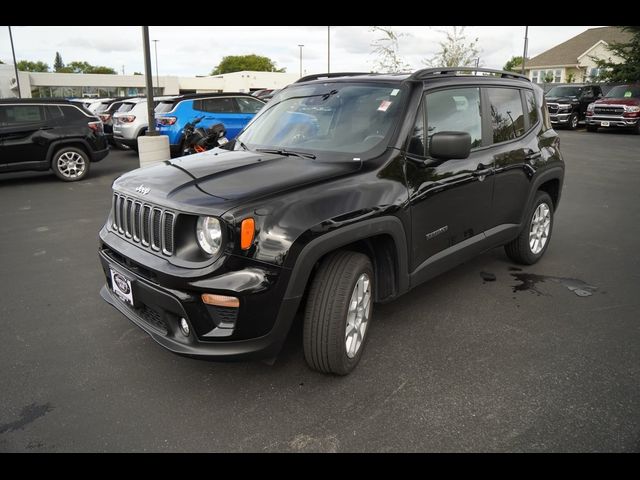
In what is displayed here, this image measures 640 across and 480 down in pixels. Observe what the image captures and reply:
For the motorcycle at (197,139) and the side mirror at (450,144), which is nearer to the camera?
the side mirror at (450,144)

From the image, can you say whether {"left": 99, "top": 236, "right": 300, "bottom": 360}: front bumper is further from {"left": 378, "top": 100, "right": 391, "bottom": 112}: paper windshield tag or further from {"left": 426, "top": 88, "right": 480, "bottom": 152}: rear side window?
{"left": 426, "top": 88, "right": 480, "bottom": 152}: rear side window

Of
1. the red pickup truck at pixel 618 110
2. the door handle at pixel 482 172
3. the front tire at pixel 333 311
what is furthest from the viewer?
the red pickup truck at pixel 618 110

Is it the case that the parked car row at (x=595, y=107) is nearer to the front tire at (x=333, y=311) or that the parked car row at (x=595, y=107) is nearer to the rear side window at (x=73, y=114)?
the rear side window at (x=73, y=114)

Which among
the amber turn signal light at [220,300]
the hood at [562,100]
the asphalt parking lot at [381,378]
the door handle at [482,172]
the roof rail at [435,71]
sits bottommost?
the asphalt parking lot at [381,378]

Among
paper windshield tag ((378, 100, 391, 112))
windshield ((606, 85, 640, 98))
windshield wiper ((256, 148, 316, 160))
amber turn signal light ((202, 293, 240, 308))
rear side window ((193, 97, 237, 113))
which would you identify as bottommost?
amber turn signal light ((202, 293, 240, 308))

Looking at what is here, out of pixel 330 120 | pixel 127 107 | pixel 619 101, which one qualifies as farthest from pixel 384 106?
pixel 619 101

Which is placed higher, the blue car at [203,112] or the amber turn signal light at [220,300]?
the blue car at [203,112]

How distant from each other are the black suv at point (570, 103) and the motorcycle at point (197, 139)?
17310mm

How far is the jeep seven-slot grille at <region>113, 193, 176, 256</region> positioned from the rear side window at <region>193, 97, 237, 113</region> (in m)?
9.66


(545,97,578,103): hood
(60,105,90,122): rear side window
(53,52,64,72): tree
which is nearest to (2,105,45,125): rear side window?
(60,105,90,122): rear side window

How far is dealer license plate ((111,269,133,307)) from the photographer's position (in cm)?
292

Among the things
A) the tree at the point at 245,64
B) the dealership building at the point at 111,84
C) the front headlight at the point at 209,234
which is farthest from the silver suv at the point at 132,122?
the tree at the point at 245,64

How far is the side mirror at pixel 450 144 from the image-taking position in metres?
3.20

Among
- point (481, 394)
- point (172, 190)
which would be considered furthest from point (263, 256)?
point (481, 394)
